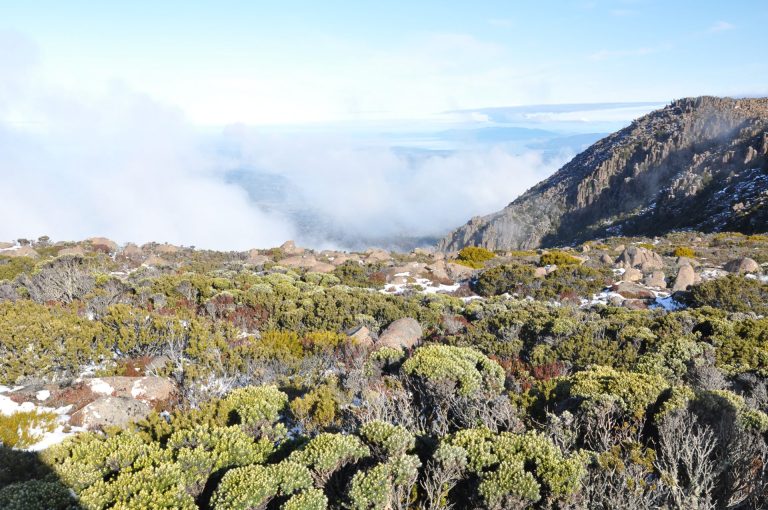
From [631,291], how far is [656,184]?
3000 inches

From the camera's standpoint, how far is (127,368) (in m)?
9.01

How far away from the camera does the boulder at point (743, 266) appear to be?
76.7 ft

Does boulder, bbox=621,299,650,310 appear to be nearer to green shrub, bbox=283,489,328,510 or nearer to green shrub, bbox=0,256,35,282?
green shrub, bbox=283,489,328,510

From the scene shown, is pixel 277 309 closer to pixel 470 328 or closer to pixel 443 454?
pixel 470 328

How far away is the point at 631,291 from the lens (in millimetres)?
19391

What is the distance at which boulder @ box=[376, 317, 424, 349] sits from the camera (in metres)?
11.4

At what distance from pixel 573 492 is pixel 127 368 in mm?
8568

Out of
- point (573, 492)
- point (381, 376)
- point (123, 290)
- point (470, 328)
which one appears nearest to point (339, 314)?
point (470, 328)

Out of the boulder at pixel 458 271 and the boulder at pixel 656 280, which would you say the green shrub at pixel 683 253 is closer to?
the boulder at pixel 656 280

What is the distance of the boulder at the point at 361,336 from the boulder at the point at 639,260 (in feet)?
64.9

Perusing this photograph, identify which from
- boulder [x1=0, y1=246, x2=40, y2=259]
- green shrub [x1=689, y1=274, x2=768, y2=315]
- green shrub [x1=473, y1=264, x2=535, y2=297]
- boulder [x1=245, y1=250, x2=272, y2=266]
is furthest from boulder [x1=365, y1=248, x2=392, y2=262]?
boulder [x1=0, y1=246, x2=40, y2=259]

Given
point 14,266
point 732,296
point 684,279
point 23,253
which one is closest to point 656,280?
point 684,279

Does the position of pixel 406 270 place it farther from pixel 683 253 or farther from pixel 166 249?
pixel 683 253

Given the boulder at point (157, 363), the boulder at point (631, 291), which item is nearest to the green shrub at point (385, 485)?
the boulder at point (157, 363)
